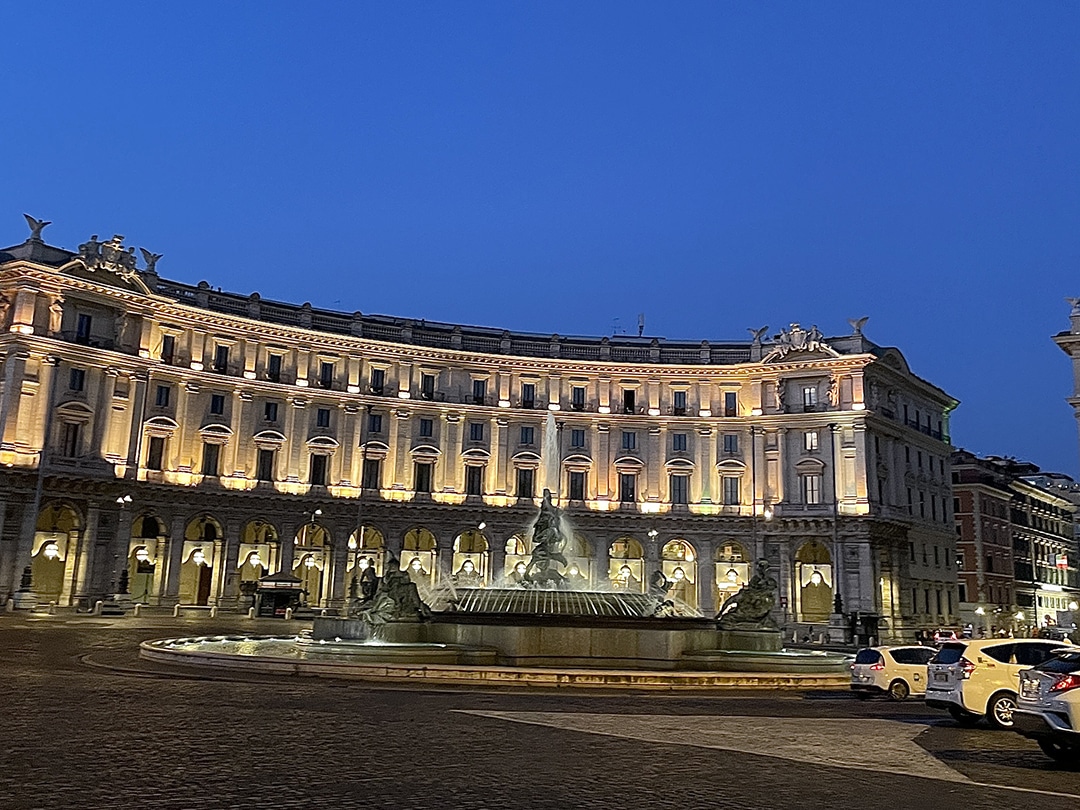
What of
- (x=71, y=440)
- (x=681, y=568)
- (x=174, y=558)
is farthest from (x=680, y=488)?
(x=71, y=440)

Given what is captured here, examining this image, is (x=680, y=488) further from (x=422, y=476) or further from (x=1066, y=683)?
(x=1066, y=683)

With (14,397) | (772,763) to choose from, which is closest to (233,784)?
(772,763)

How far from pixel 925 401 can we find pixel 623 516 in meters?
29.9

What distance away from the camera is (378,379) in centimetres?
7138

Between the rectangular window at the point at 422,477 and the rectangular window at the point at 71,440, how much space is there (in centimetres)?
2253

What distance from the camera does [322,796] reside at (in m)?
8.80

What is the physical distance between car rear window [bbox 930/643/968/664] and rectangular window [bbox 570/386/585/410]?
187 ft

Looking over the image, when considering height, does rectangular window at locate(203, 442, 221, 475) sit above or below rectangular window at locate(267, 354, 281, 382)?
below

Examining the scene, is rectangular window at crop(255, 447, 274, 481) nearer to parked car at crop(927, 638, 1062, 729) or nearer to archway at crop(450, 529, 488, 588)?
archway at crop(450, 529, 488, 588)

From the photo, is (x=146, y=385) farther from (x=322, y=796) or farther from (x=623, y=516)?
(x=322, y=796)

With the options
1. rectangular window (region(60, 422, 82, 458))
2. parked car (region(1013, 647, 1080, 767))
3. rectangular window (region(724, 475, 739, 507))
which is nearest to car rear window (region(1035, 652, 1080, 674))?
parked car (region(1013, 647, 1080, 767))

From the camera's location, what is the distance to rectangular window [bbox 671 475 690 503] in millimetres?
73938

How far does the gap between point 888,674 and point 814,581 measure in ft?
166

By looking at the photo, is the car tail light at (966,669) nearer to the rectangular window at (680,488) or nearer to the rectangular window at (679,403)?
the rectangular window at (680,488)
